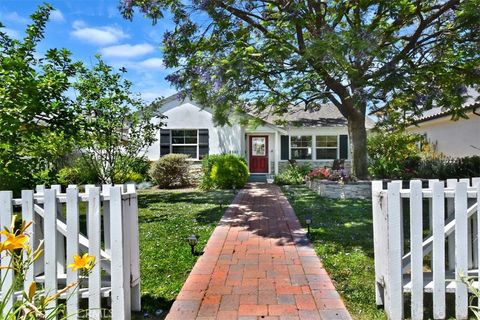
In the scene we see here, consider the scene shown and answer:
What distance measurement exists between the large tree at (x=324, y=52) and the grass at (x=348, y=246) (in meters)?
2.92

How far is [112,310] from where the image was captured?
10.9ft

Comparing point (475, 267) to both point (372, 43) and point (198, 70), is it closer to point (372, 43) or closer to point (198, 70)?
point (372, 43)

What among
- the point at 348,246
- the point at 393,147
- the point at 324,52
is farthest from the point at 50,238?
the point at 393,147

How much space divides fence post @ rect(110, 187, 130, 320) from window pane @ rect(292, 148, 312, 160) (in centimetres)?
1835

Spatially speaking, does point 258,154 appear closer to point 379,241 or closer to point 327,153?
point 327,153

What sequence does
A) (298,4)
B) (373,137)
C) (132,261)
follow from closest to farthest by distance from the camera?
1. (132,261)
2. (298,4)
3. (373,137)

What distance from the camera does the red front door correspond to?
21000mm

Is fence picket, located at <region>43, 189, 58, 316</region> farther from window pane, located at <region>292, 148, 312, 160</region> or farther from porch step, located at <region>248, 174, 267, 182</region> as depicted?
window pane, located at <region>292, 148, 312, 160</region>

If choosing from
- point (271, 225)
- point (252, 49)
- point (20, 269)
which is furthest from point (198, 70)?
point (20, 269)

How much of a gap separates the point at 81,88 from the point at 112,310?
29.7 ft

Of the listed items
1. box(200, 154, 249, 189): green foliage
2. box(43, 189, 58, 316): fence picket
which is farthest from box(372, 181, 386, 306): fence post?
box(200, 154, 249, 189): green foliage

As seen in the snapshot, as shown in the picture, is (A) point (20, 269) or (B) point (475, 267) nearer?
(A) point (20, 269)

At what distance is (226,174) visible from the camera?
52.9ft

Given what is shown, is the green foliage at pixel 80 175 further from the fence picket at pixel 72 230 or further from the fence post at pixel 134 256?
the fence picket at pixel 72 230
